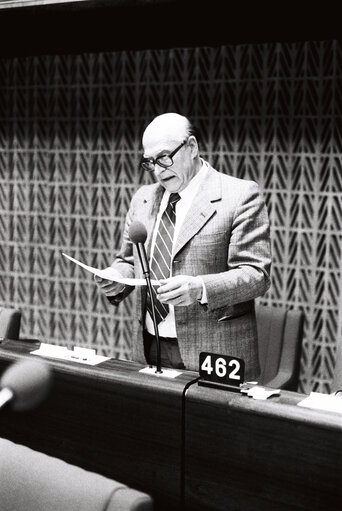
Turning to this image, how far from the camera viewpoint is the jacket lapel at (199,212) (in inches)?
97.0

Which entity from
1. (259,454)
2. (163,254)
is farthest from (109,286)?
(259,454)

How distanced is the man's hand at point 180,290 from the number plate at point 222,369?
280 mm

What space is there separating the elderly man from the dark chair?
116cm

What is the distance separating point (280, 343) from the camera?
375cm

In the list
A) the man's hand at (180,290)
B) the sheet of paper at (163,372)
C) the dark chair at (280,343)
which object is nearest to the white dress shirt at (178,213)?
the man's hand at (180,290)

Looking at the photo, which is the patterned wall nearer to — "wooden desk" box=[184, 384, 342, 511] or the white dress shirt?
the white dress shirt

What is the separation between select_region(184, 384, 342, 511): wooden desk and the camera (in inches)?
65.9

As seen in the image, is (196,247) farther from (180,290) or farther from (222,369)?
(222,369)

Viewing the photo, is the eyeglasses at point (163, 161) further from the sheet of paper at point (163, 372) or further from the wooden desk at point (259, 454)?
the wooden desk at point (259, 454)

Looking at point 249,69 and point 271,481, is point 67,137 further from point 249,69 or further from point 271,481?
point 271,481

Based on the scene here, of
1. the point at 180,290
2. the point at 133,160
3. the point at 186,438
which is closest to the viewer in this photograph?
the point at 186,438

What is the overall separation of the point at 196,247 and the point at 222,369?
630 millimetres

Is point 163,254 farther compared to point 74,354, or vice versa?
point 163,254

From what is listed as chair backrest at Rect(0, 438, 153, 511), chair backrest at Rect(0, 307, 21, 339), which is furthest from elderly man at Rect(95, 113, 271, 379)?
chair backrest at Rect(0, 307, 21, 339)
